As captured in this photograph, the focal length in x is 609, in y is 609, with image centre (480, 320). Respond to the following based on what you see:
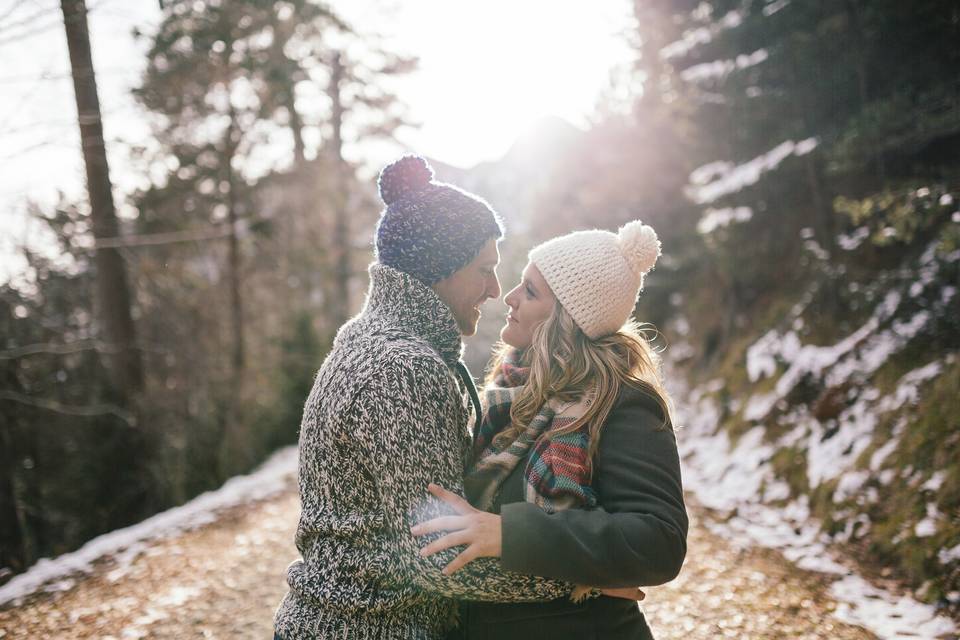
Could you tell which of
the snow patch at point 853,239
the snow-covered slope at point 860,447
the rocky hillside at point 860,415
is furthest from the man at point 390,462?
the snow patch at point 853,239

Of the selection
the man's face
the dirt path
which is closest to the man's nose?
the man's face

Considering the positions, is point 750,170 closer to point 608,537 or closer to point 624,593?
point 624,593

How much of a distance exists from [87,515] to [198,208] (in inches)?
264

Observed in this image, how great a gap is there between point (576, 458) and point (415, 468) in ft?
1.66

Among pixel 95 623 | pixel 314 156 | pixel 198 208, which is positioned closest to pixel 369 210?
pixel 314 156

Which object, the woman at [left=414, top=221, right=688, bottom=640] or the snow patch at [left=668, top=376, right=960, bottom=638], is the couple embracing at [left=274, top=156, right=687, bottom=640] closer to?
the woman at [left=414, top=221, right=688, bottom=640]

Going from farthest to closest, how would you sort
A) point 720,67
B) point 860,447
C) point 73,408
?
point 720,67 < point 73,408 < point 860,447

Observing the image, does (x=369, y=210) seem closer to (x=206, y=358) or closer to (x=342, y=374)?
(x=206, y=358)

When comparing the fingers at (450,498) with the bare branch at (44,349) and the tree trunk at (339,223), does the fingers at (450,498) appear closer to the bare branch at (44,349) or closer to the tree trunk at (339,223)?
the bare branch at (44,349)

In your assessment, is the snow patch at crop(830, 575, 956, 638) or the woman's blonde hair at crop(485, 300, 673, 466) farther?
the snow patch at crop(830, 575, 956, 638)

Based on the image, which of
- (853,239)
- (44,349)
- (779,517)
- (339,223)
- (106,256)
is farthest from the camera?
(339,223)

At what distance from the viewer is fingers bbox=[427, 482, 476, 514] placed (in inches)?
63.6

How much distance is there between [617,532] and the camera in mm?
1609

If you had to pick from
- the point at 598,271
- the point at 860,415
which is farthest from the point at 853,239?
the point at 598,271
